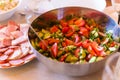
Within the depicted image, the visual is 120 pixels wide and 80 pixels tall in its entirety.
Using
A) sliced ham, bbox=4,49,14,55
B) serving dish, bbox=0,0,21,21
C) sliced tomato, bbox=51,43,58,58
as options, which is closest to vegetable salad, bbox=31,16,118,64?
sliced tomato, bbox=51,43,58,58

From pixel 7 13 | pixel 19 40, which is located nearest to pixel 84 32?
pixel 19 40

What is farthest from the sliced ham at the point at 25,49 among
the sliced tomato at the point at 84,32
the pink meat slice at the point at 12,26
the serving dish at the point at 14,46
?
the sliced tomato at the point at 84,32

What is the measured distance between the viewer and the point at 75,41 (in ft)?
2.73

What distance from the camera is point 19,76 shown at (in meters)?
0.79

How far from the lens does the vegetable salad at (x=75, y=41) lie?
76 centimetres

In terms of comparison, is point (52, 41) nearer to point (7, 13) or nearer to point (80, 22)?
point (80, 22)

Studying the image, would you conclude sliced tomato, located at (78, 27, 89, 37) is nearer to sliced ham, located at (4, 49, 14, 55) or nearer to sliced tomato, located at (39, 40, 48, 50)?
sliced tomato, located at (39, 40, 48, 50)

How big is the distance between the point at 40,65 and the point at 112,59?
302 mm

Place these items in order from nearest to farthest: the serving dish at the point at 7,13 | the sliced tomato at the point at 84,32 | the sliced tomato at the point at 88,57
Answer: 1. the sliced tomato at the point at 88,57
2. the sliced tomato at the point at 84,32
3. the serving dish at the point at 7,13

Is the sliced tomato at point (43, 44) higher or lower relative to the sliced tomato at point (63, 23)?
lower

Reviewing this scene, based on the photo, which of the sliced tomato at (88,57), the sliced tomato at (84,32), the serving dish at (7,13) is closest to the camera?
the sliced tomato at (88,57)

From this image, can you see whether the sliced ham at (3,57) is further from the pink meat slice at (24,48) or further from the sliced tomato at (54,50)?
the sliced tomato at (54,50)

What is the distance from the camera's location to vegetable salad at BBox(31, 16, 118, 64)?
755 millimetres

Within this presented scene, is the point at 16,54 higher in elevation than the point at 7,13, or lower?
lower
